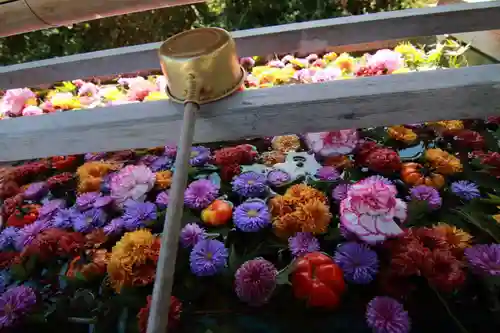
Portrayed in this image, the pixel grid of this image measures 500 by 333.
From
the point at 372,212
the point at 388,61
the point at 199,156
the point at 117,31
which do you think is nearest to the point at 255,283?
the point at 372,212

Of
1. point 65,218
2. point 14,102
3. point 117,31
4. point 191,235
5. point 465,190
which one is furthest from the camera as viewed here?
point 117,31

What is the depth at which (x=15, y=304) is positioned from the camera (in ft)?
4.44

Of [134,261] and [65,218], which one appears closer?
[134,261]

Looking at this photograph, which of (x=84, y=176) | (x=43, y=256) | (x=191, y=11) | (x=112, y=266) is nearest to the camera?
(x=112, y=266)

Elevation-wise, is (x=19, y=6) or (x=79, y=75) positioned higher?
(x=19, y=6)

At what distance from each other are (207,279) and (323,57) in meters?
2.10

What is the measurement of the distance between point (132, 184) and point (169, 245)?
2.95ft

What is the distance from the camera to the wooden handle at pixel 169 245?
2.69ft

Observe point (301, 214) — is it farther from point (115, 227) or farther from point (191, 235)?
point (115, 227)

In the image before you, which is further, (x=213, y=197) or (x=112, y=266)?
(x=213, y=197)

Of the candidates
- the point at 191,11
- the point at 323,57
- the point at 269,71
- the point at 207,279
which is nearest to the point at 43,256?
the point at 207,279

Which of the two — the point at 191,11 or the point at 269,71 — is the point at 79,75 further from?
the point at 191,11

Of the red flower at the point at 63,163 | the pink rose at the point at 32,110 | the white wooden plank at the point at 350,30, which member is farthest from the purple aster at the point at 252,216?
the pink rose at the point at 32,110

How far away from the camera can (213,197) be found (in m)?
1.65
